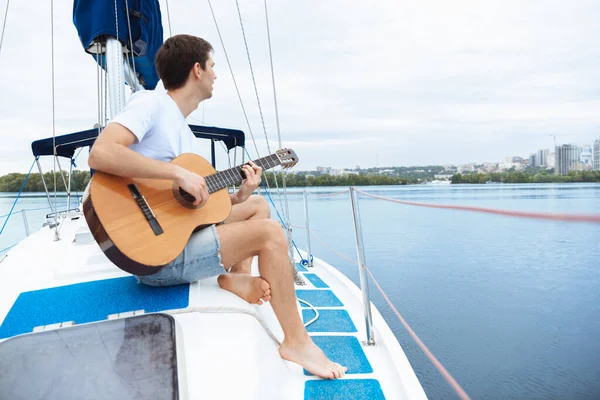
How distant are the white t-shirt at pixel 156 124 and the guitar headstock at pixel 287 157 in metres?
0.49

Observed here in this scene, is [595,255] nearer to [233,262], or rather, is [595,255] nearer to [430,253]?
[430,253]

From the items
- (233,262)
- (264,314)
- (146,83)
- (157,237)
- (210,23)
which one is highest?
(210,23)

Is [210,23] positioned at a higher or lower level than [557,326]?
higher

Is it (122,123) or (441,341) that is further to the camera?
(441,341)

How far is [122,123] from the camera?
111cm

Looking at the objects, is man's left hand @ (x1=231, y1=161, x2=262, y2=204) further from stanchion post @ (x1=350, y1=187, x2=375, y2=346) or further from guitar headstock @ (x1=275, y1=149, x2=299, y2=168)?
stanchion post @ (x1=350, y1=187, x2=375, y2=346)

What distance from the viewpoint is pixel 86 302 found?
118 cm

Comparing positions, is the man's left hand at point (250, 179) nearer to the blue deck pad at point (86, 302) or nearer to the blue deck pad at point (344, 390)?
the blue deck pad at point (86, 302)

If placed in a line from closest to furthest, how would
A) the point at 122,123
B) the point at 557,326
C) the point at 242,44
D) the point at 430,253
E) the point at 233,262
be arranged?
the point at 122,123
the point at 233,262
the point at 242,44
the point at 557,326
the point at 430,253

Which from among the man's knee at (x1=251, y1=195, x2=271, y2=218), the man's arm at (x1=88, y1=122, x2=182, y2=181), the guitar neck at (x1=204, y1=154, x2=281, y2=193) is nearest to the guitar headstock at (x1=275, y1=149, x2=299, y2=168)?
the man's knee at (x1=251, y1=195, x2=271, y2=218)

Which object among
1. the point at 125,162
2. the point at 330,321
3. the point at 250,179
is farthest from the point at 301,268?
the point at 125,162

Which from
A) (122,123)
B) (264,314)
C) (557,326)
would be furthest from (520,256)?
(122,123)

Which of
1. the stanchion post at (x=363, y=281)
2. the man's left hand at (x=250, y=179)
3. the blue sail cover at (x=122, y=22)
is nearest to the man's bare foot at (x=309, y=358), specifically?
the stanchion post at (x=363, y=281)

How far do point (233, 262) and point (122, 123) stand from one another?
0.56 m
